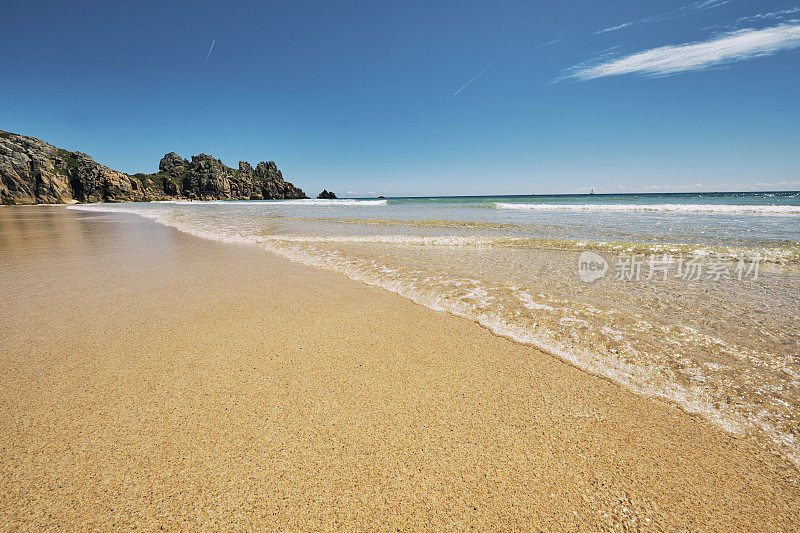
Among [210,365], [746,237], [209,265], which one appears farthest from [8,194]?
[746,237]

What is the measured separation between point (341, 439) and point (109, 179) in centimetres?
11476

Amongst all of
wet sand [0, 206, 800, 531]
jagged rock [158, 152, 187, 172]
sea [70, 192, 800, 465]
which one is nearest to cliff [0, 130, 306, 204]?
jagged rock [158, 152, 187, 172]

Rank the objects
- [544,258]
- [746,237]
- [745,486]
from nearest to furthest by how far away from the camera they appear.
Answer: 1. [745,486]
2. [544,258]
3. [746,237]

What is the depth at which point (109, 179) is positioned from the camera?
8338 cm

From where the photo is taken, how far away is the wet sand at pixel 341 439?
155cm

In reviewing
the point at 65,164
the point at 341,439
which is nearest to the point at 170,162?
the point at 65,164

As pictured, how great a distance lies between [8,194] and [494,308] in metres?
104

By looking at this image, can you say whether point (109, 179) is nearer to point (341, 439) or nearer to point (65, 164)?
point (65, 164)

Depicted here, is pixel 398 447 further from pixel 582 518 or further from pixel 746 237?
pixel 746 237

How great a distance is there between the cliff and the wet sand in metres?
102

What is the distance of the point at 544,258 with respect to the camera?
809 centimetres

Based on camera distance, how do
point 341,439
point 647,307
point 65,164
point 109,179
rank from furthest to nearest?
point 109,179, point 65,164, point 647,307, point 341,439

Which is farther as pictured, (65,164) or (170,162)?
(170,162)

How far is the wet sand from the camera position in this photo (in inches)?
61.2
